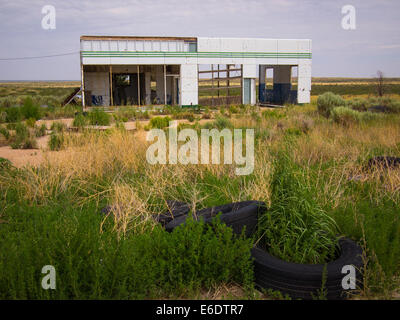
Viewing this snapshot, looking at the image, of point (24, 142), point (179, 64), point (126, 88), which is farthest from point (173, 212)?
point (126, 88)

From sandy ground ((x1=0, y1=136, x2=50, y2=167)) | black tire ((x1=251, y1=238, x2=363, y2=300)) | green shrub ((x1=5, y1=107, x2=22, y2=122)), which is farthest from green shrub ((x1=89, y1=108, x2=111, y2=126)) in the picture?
black tire ((x1=251, y1=238, x2=363, y2=300))

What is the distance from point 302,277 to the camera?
11.8ft

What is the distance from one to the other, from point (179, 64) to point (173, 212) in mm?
22958

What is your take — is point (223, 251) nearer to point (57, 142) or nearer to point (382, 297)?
point (382, 297)

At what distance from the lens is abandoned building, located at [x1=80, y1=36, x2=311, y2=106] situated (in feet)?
82.5

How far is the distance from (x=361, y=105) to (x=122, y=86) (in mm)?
18105

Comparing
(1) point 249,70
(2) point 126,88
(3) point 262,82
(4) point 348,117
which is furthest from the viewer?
(3) point 262,82

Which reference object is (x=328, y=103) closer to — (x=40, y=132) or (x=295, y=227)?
(x=40, y=132)

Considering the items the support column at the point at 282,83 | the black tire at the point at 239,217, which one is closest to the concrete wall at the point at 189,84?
the support column at the point at 282,83

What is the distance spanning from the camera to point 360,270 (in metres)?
3.76

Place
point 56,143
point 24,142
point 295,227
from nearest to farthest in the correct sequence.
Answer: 1. point 295,227
2. point 56,143
3. point 24,142

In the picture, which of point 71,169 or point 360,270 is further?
point 71,169

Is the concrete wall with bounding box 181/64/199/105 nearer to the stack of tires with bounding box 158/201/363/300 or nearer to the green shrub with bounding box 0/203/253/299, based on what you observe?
the green shrub with bounding box 0/203/253/299
